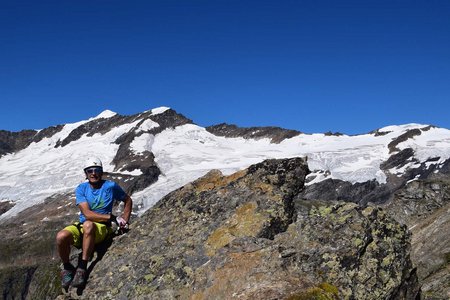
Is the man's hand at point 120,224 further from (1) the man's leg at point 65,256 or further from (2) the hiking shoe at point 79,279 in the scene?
(2) the hiking shoe at point 79,279

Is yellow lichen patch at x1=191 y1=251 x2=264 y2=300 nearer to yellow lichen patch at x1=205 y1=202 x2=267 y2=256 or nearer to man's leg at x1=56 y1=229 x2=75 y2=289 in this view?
yellow lichen patch at x1=205 y1=202 x2=267 y2=256

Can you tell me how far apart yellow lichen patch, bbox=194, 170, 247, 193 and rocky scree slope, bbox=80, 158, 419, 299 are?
0.25ft

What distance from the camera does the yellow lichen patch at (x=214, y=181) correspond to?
50.2ft

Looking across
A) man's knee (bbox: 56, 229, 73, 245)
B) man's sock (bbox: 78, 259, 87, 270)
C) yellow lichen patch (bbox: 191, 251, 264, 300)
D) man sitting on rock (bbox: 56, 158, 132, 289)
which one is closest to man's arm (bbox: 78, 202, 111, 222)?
man sitting on rock (bbox: 56, 158, 132, 289)

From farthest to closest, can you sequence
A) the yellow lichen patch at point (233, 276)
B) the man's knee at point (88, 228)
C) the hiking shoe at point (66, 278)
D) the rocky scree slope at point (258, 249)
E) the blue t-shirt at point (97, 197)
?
the blue t-shirt at point (97, 197), the man's knee at point (88, 228), the hiking shoe at point (66, 278), the rocky scree slope at point (258, 249), the yellow lichen patch at point (233, 276)

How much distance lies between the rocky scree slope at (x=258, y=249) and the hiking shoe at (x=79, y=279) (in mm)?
201

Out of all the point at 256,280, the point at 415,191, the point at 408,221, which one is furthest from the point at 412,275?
the point at 415,191

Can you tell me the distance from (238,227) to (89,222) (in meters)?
3.99

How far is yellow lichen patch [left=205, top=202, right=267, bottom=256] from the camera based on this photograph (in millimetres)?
12539

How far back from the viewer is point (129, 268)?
12.7 metres

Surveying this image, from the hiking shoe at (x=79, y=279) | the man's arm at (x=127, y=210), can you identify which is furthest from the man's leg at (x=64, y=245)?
the man's arm at (x=127, y=210)

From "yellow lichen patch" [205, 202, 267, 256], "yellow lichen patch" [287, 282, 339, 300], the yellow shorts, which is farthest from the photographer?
the yellow shorts

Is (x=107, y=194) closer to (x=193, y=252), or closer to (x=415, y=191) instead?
(x=193, y=252)

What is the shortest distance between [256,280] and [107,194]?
5949 mm
